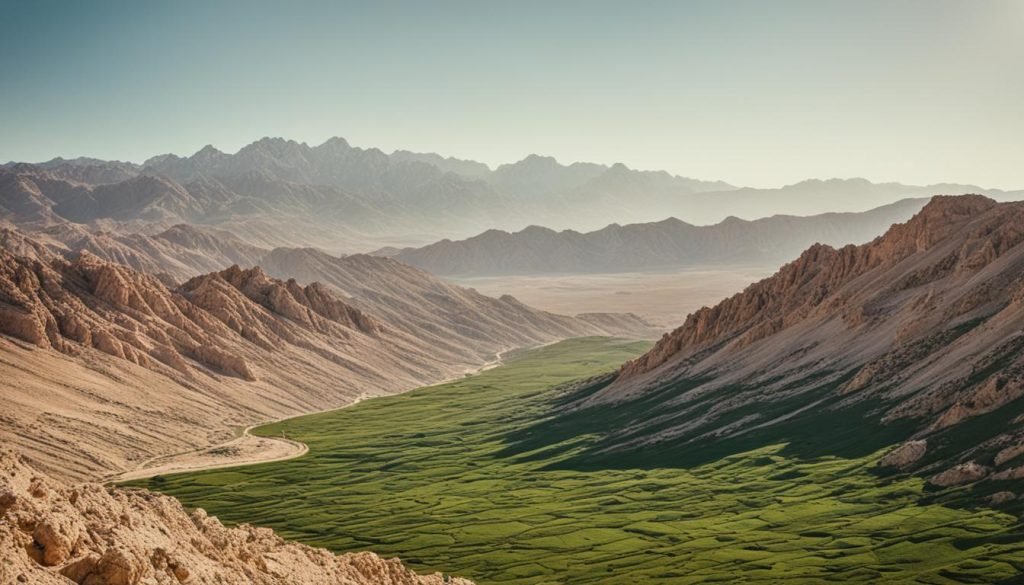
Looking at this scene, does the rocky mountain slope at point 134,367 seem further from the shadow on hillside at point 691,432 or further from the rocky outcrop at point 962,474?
the rocky outcrop at point 962,474

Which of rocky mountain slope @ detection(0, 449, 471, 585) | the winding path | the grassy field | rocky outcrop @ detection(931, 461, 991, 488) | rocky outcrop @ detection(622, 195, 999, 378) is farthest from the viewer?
rocky outcrop @ detection(622, 195, 999, 378)

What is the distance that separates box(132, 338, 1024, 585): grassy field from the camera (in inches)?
2559

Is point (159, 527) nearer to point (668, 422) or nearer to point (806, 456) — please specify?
point (806, 456)

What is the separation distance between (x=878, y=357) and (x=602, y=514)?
Answer: 38.3m

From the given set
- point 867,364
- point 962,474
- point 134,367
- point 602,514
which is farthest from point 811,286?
point 134,367

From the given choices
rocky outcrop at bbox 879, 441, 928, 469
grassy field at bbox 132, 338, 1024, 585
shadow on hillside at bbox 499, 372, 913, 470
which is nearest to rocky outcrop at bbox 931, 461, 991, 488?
grassy field at bbox 132, 338, 1024, 585

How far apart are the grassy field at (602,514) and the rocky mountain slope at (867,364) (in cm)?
496

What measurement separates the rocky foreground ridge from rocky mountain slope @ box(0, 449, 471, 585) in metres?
47.8

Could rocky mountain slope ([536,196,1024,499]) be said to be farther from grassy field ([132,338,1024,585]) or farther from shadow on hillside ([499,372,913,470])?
grassy field ([132,338,1024,585])

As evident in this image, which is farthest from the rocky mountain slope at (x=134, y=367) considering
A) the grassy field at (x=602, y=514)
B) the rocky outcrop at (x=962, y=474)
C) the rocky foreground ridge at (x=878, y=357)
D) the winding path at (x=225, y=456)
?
the rocky outcrop at (x=962, y=474)

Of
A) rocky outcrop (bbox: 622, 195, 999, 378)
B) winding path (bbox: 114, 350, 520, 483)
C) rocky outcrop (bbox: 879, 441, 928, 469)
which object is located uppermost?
rocky outcrop (bbox: 622, 195, 999, 378)

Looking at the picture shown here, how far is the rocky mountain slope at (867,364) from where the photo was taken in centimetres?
8225

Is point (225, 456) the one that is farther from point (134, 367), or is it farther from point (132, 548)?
point (132, 548)

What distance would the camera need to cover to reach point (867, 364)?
108 m
